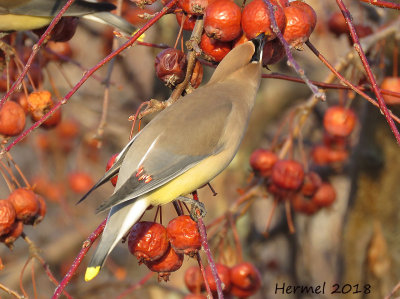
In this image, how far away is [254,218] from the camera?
15.6 feet

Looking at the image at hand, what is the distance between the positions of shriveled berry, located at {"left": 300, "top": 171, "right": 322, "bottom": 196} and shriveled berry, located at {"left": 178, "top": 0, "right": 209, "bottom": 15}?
4.69 feet

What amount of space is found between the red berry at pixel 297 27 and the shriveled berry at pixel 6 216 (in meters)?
1.06

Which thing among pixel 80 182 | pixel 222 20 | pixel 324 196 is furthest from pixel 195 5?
pixel 80 182

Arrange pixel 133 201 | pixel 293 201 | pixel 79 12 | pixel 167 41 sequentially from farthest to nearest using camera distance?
pixel 167 41 < pixel 293 201 < pixel 79 12 < pixel 133 201

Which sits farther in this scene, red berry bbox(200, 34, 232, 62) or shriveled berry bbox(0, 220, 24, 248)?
shriveled berry bbox(0, 220, 24, 248)

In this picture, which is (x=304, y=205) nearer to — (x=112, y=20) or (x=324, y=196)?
(x=324, y=196)

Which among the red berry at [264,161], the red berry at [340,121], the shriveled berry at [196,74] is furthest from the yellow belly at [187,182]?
the red berry at [340,121]

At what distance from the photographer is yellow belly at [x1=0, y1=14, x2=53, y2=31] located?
2744 millimetres

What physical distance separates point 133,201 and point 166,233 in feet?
0.62

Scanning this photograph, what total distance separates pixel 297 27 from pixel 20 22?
1431 mm

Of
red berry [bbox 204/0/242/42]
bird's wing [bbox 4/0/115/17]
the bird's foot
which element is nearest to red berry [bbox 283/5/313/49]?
red berry [bbox 204/0/242/42]

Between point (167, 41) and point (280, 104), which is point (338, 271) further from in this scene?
point (167, 41)

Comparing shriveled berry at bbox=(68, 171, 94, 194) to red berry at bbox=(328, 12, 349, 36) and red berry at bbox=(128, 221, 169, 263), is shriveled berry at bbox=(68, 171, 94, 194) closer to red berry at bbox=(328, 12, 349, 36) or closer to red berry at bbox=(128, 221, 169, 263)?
red berry at bbox=(328, 12, 349, 36)

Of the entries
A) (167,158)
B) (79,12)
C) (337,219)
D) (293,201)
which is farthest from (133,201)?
(337,219)
